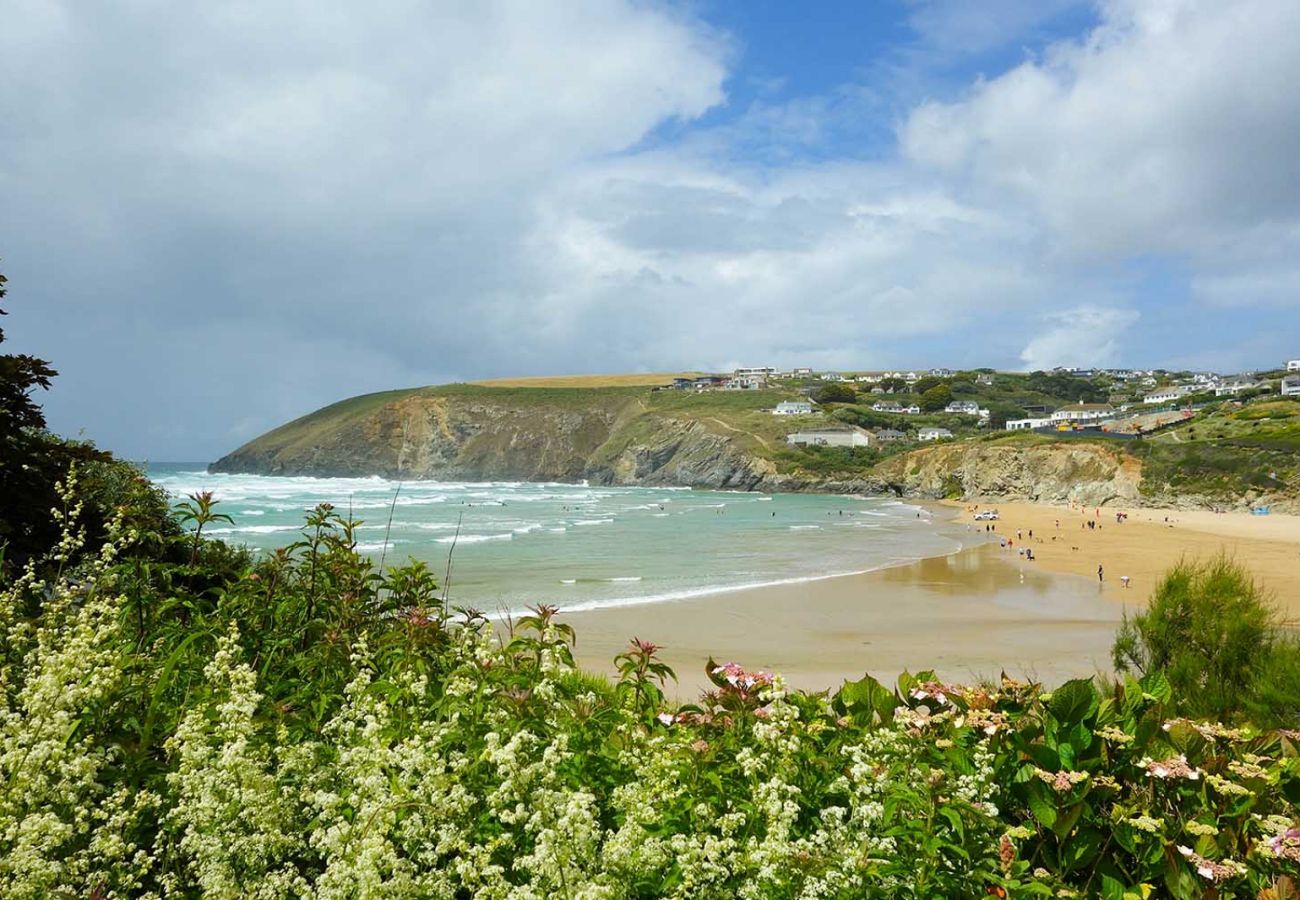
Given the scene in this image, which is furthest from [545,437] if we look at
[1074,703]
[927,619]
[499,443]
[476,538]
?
[1074,703]

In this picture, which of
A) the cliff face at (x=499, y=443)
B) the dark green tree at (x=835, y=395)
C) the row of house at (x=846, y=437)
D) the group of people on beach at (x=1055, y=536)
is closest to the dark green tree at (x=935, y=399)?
the dark green tree at (x=835, y=395)

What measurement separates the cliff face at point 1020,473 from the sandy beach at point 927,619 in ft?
130

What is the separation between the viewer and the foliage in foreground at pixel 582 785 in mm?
2004

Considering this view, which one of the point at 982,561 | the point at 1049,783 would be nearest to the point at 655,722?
the point at 1049,783

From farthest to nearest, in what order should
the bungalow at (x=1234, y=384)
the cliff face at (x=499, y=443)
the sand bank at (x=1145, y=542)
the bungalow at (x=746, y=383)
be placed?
the bungalow at (x=746, y=383) < the bungalow at (x=1234, y=384) < the cliff face at (x=499, y=443) < the sand bank at (x=1145, y=542)

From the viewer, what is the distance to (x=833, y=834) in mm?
2357

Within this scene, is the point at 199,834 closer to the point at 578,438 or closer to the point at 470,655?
the point at 470,655

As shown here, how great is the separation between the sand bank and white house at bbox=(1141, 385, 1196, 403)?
9185 centimetres

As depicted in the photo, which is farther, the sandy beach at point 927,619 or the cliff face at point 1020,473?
the cliff face at point 1020,473

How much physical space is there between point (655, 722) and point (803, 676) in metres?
15.0

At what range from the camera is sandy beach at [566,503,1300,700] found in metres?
18.9

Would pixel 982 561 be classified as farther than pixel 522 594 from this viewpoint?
Yes

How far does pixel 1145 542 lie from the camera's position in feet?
160

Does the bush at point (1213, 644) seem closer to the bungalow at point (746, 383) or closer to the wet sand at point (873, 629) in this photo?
the wet sand at point (873, 629)
